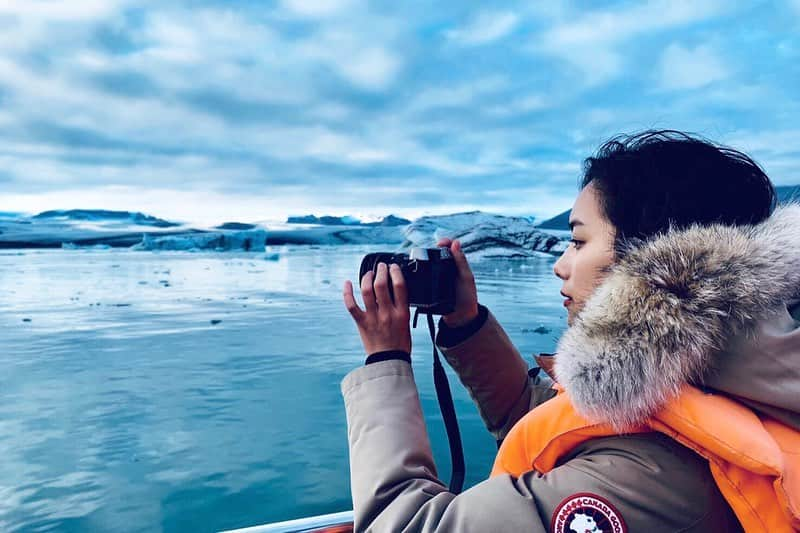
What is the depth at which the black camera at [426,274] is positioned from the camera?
1063 millimetres

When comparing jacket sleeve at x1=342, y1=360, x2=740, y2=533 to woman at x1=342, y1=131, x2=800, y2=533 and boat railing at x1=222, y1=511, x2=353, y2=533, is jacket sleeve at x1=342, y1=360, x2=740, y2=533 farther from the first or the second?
boat railing at x1=222, y1=511, x2=353, y2=533

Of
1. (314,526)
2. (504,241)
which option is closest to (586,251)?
(314,526)

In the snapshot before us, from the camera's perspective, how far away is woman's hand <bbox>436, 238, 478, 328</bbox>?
1.28 metres

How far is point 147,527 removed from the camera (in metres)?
2.22

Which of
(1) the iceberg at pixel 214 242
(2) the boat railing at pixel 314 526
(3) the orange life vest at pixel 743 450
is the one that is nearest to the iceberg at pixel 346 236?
(1) the iceberg at pixel 214 242

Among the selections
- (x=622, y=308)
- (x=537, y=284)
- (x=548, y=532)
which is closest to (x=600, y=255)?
(x=622, y=308)

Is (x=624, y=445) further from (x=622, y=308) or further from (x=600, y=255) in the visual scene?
(x=600, y=255)

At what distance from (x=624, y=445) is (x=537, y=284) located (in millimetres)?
10454

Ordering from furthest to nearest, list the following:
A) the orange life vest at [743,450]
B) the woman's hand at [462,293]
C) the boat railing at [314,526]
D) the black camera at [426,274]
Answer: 1. the boat railing at [314,526]
2. the woman's hand at [462,293]
3. the black camera at [426,274]
4. the orange life vest at [743,450]

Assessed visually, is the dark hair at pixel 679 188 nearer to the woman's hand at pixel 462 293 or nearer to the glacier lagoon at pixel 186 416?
the woman's hand at pixel 462 293

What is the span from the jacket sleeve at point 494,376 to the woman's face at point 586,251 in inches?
Answer: 14.8

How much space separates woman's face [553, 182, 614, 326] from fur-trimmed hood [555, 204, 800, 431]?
15 centimetres

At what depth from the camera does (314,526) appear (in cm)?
152

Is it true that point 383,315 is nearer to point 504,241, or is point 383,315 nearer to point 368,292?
point 368,292
